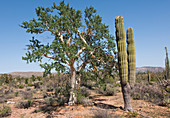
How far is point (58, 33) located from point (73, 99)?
486 centimetres

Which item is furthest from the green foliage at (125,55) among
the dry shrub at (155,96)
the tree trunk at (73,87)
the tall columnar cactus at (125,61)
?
the tree trunk at (73,87)

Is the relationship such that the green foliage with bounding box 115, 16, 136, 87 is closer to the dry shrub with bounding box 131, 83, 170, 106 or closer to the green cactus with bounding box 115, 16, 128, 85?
the green cactus with bounding box 115, 16, 128, 85

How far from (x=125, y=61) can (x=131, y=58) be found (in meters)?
0.43

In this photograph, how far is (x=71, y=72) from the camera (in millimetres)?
10148

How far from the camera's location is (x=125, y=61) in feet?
27.1

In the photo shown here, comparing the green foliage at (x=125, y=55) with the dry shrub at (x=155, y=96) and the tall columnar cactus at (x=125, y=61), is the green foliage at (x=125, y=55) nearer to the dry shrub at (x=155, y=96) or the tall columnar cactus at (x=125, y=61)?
the tall columnar cactus at (x=125, y=61)

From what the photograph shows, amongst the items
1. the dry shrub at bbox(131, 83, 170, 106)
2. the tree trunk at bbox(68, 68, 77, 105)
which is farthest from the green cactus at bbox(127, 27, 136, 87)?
the tree trunk at bbox(68, 68, 77, 105)

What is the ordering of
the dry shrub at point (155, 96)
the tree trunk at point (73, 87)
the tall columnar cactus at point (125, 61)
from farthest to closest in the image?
the tree trunk at point (73, 87) → the dry shrub at point (155, 96) → the tall columnar cactus at point (125, 61)

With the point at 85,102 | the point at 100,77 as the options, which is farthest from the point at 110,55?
the point at 85,102

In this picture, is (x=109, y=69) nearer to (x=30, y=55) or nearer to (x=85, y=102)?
(x=85, y=102)

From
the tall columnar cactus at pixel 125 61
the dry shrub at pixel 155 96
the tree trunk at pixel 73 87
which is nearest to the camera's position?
the tall columnar cactus at pixel 125 61

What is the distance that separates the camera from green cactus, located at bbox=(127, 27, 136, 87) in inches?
322

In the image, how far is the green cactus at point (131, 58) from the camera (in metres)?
8.19

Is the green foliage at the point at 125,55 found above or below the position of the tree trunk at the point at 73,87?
above
